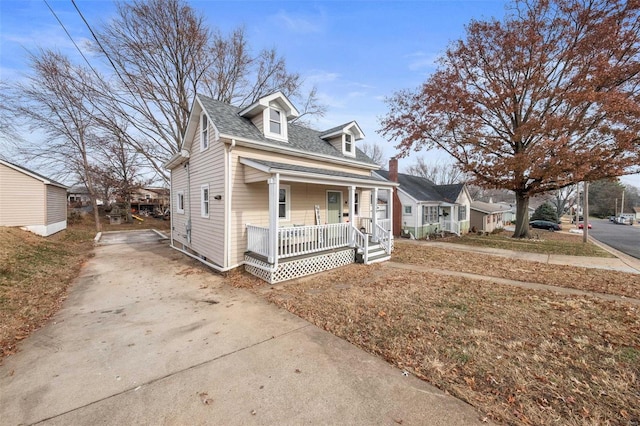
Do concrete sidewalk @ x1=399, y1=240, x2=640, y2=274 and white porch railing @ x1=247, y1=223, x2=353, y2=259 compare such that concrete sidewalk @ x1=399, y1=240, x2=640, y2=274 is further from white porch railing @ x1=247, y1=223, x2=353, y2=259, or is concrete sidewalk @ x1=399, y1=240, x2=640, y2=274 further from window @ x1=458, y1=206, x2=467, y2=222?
window @ x1=458, y1=206, x2=467, y2=222

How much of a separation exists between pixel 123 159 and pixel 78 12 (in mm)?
20639

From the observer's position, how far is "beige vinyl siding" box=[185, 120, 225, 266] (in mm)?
8711

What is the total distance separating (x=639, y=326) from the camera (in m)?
4.68

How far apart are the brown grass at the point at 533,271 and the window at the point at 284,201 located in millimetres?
5157

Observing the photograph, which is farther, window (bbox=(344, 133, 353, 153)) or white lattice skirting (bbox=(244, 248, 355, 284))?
window (bbox=(344, 133, 353, 153))

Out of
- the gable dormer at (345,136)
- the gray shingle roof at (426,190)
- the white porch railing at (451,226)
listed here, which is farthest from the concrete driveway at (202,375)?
the white porch railing at (451,226)

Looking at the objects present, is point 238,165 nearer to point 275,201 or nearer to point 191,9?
point 275,201

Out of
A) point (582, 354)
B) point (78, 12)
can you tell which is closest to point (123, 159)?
point (78, 12)

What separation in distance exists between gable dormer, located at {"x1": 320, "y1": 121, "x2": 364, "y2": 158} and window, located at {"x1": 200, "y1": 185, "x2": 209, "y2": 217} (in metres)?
6.56

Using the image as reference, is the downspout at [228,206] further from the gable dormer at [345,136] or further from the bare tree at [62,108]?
the bare tree at [62,108]

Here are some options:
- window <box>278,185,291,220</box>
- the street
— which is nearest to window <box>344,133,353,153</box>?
window <box>278,185,291,220</box>

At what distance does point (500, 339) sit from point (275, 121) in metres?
9.68

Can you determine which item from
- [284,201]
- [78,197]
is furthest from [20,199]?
[78,197]

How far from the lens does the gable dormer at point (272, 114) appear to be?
31.7 ft
